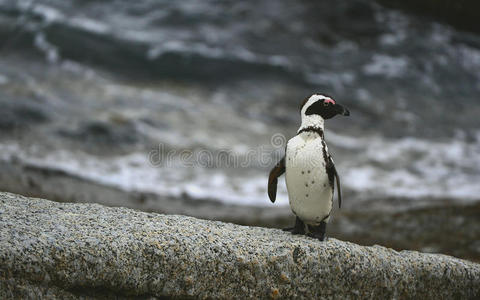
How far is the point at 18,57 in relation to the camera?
13.7 meters

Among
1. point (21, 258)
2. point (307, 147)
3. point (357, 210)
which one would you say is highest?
point (307, 147)

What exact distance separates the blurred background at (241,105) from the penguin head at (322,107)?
130 inches

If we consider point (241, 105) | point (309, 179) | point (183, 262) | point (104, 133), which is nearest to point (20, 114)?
point (104, 133)

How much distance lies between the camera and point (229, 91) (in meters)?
13.6

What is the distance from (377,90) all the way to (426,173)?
14.6ft

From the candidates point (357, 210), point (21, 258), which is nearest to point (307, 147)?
point (21, 258)

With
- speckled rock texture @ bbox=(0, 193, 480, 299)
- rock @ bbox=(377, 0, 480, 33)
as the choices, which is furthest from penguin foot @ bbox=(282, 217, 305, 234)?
rock @ bbox=(377, 0, 480, 33)

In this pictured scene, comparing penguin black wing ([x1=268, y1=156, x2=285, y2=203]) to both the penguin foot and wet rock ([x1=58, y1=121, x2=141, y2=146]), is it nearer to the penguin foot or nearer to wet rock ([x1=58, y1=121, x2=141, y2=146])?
the penguin foot

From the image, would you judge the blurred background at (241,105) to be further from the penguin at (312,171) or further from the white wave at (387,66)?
the penguin at (312,171)

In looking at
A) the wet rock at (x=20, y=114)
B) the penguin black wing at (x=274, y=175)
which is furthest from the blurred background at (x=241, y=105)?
the penguin black wing at (x=274, y=175)

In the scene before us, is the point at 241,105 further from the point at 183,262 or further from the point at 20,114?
the point at 183,262

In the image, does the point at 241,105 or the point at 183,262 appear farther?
the point at 241,105

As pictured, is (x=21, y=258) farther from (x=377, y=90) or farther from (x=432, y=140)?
(x=377, y=90)

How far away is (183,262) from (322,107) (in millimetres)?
1626
